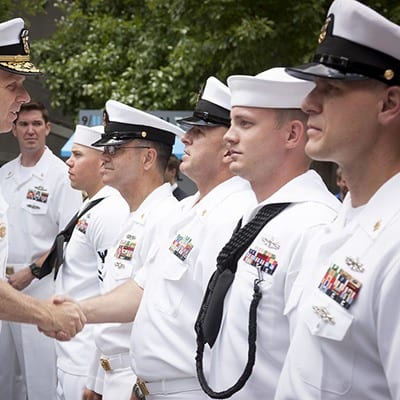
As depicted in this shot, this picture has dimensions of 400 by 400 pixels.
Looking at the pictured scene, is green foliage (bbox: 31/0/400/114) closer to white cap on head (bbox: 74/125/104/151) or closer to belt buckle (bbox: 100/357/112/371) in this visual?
white cap on head (bbox: 74/125/104/151)

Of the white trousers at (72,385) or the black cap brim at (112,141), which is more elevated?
the black cap brim at (112,141)

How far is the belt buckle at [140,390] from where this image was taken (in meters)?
4.03

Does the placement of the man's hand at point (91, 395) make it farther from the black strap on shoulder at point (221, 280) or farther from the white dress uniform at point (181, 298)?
the black strap on shoulder at point (221, 280)

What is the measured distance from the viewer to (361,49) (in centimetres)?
257

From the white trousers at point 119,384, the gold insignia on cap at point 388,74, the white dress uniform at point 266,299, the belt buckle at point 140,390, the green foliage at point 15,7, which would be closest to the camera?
the gold insignia on cap at point 388,74

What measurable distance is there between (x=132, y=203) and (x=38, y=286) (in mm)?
2055

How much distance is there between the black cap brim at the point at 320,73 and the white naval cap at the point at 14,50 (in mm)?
1973

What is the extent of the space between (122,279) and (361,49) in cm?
261

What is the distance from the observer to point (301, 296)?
275 cm

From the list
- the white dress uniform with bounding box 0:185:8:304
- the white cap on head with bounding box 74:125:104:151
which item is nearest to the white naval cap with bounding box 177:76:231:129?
the white dress uniform with bounding box 0:185:8:304

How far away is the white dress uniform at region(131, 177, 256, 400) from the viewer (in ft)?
12.6

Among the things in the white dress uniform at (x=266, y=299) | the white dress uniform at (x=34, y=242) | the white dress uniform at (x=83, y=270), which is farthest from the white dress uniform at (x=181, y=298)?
the white dress uniform at (x=34, y=242)

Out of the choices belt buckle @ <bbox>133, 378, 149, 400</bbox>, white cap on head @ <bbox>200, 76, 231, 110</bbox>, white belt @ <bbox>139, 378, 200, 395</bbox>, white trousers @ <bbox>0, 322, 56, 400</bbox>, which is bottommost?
white trousers @ <bbox>0, 322, 56, 400</bbox>

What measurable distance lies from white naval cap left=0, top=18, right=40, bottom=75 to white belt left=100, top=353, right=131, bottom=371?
1458 millimetres
